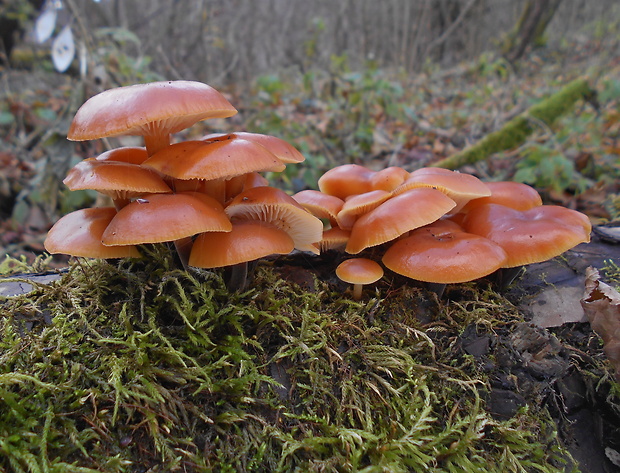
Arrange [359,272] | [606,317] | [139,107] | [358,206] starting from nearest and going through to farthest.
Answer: [139,107], [606,317], [359,272], [358,206]

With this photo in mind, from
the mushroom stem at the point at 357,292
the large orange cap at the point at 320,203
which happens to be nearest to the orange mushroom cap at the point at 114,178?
the large orange cap at the point at 320,203

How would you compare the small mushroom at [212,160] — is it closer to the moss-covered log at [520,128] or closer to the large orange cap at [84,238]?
the large orange cap at [84,238]

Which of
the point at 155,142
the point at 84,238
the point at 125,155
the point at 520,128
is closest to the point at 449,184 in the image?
the point at 155,142

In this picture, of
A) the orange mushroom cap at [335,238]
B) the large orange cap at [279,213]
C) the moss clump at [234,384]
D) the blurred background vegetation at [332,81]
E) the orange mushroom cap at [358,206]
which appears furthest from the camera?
the blurred background vegetation at [332,81]

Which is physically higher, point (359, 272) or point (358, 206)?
point (358, 206)

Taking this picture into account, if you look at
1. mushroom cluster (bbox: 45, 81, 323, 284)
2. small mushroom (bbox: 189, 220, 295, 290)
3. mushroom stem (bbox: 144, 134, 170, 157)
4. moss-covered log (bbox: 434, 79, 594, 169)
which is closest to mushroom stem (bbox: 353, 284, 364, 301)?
mushroom cluster (bbox: 45, 81, 323, 284)

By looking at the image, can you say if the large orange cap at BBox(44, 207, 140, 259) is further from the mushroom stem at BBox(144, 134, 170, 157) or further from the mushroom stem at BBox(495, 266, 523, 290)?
the mushroom stem at BBox(495, 266, 523, 290)

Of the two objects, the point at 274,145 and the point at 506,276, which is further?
the point at 506,276

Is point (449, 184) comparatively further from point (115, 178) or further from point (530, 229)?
point (115, 178)
